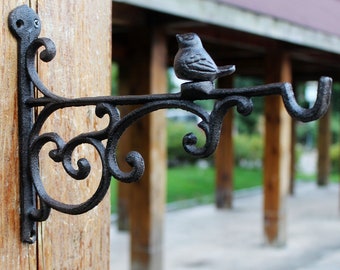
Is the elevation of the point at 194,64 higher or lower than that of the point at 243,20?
lower

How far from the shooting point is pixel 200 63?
86cm

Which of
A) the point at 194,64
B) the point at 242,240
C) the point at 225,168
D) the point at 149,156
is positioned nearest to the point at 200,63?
→ the point at 194,64

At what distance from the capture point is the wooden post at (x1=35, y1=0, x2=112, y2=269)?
3.36 feet

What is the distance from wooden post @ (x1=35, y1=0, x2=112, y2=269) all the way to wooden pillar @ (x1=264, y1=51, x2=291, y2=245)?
5294 millimetres

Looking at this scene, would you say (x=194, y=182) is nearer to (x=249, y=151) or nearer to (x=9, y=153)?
(x=249, y=151)

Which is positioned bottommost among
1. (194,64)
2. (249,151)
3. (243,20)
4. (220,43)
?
(249,151)

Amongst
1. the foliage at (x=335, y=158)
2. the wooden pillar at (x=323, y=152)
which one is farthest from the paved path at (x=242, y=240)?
the foliage at (x=335, y=158)

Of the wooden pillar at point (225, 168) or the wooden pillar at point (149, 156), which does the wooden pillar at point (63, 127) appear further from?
the wooden pillar at point (225, 168)

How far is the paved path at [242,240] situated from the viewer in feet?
19.2

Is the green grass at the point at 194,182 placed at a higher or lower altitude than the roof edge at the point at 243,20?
lower

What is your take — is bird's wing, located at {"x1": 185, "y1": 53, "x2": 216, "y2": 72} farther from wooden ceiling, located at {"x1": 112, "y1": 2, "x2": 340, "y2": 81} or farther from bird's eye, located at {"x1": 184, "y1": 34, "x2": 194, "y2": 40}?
wooden ceiling, located at {"x1": 112, "y1": 2, "x2": 340, "y2": 81}

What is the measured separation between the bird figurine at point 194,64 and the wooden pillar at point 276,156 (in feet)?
18.0

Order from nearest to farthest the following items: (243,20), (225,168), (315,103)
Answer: (315,103), (243,20), (225,168)

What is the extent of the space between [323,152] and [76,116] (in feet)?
40.7
